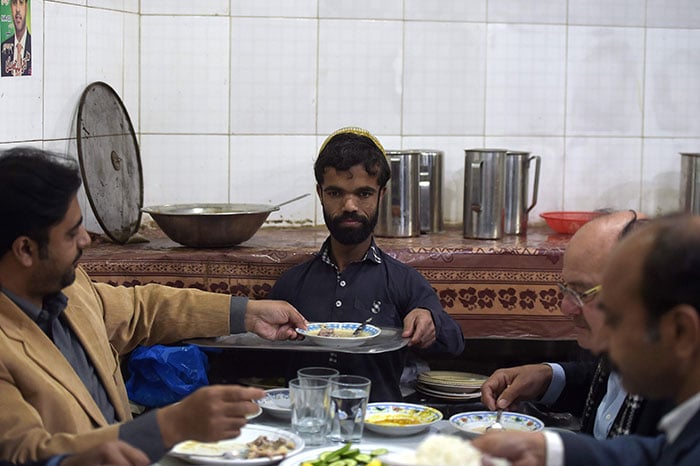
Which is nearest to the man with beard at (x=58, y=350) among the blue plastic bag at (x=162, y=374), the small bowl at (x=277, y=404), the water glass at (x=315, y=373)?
the water glass at (x=315, y=373)

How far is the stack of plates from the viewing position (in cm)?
413

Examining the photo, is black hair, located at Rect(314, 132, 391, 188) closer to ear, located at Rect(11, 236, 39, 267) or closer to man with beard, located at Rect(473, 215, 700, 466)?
ear, located at Rect(11, 236, 39, 267)

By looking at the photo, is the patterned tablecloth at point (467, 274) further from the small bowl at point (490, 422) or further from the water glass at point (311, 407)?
the water glass at point (311, 407)

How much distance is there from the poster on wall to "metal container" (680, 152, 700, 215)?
3.02m

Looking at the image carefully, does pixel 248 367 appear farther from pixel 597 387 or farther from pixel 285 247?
pixel 597 387

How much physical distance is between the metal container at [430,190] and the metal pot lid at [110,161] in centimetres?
135

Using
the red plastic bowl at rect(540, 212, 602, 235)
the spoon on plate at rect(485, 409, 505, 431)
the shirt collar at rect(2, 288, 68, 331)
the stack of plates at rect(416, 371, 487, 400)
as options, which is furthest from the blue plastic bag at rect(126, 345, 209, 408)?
the red plastic bowl at rect(540, 212, 602, 235)

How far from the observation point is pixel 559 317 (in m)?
4.26

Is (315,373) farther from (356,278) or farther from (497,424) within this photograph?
(356,278)

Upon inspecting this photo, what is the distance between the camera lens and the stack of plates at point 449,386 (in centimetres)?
413

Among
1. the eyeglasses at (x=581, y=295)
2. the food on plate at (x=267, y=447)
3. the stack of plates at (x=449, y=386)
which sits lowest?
the stack of plates at (x=449, y=386)

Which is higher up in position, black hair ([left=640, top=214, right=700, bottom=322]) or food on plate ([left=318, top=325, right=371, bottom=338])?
black hair ([left=640, top=214, right=700, bottom=322])

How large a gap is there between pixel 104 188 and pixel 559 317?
6.73ft

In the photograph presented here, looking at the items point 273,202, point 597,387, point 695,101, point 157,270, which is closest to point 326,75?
point 273,202
